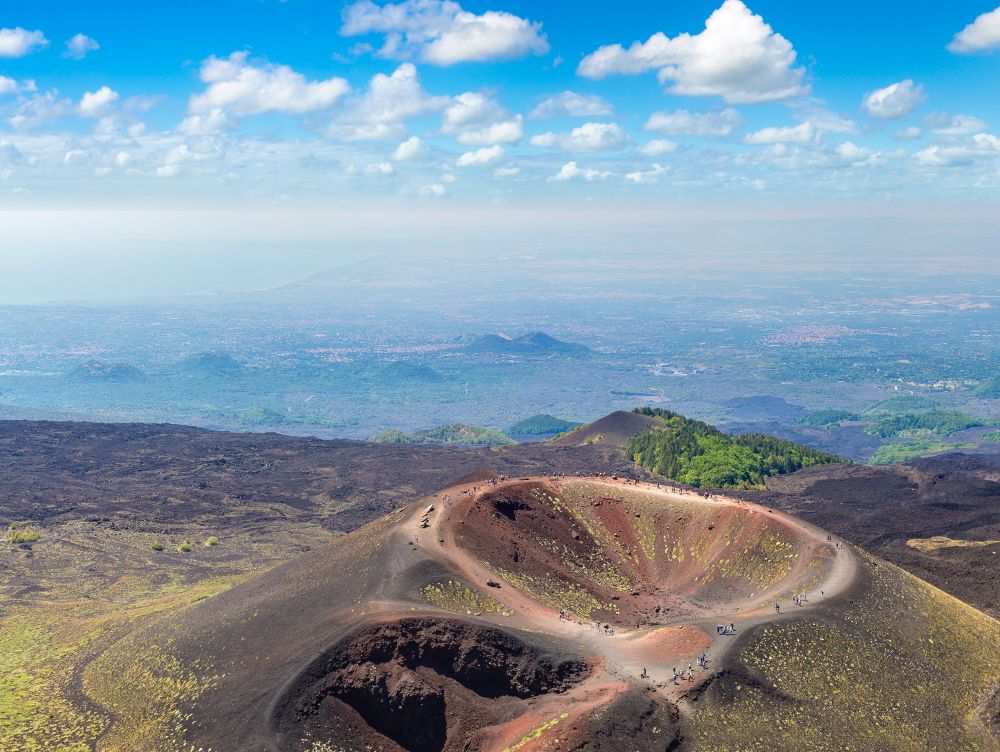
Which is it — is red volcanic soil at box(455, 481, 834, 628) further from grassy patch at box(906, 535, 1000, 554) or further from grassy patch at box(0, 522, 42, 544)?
grassy patch at box(0, 522, 42, 544)

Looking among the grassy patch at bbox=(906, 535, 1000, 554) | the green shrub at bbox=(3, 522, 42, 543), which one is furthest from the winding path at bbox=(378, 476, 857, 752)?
the green shrub at bbox=(3, 522, 42, 543)

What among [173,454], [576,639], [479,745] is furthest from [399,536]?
[173,454]

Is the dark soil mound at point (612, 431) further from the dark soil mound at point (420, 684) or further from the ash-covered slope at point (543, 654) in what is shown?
the dark soil mound at point (420, 684)

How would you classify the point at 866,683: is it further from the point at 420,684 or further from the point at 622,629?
the point at 420,684

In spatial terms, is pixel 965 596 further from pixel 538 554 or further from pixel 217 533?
pixel 217 533

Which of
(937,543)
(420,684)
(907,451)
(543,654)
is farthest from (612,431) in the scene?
(420,684)
